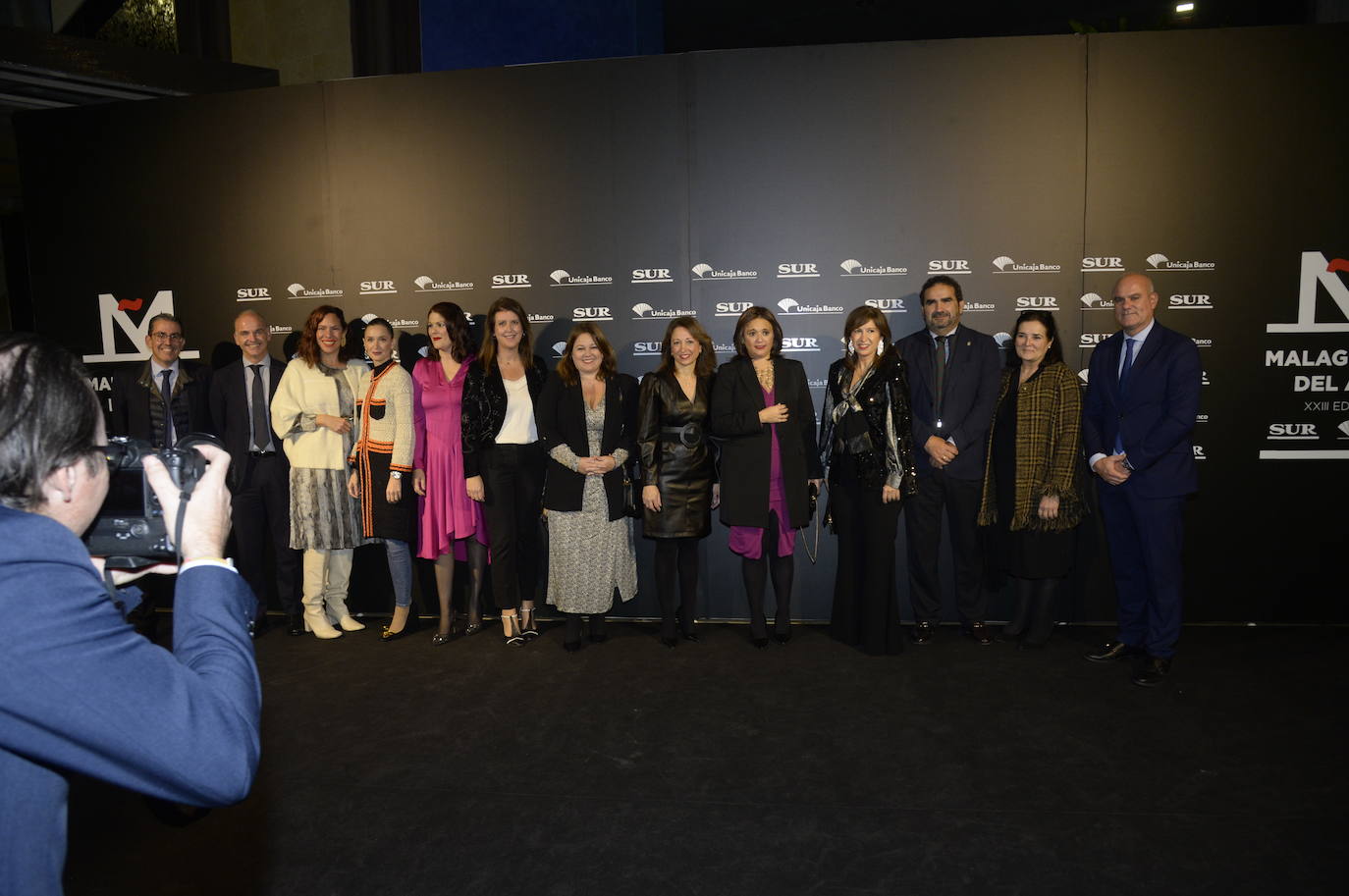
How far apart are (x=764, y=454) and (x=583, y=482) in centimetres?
92

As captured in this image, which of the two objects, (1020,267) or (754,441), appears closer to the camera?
(754,441)

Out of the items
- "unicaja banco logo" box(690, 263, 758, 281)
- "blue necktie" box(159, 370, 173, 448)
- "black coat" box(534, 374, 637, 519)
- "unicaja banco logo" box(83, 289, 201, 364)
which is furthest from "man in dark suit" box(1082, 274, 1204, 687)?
"unicaja banco logo" box(83, 289, 201, 364)

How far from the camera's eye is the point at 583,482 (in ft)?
13.7

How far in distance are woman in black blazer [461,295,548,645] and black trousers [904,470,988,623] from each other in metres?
1.99

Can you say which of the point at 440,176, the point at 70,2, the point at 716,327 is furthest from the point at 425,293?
the point at 70,2

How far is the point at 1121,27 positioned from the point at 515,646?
4.98 meters

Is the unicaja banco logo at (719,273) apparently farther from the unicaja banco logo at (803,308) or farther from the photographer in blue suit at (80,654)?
the photographer in blue suit at (80,654)

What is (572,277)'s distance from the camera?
4.70m

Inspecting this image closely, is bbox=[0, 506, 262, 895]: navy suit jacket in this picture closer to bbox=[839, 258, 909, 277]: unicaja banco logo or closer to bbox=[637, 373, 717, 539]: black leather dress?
bbox=[637, 373, 717, 539]: black leather dress

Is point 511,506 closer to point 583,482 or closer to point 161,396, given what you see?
point 583,482

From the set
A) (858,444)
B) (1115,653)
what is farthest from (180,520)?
(1115,653)

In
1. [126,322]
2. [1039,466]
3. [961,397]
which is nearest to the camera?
[1039,466]

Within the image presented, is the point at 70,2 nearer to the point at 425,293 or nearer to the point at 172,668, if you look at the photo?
the point at 425,293

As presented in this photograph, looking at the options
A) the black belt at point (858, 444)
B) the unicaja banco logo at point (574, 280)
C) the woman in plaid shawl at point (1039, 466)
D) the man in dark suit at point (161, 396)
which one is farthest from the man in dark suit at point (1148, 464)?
the man in dark suit at point (161, 396)
